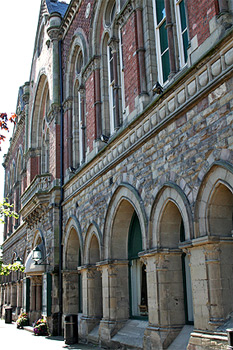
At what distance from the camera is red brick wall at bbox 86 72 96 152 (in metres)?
14.5

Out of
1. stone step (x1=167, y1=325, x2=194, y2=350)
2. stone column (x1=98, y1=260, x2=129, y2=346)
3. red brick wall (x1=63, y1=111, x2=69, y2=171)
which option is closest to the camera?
stone step (x1=167, y1=325, x2=194, y2=350)

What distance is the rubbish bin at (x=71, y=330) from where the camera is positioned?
44.0 ft

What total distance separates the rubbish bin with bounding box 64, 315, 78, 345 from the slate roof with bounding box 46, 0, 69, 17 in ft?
49.3

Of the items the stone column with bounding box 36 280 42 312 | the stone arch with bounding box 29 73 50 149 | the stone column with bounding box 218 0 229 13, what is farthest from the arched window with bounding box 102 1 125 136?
the stone column with bounding box 36 280 42 312

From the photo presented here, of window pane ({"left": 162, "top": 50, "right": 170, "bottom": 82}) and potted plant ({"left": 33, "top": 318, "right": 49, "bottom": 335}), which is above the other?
window pane ({"left": 162, "top": 50, "right": 170, "bottom": 82})

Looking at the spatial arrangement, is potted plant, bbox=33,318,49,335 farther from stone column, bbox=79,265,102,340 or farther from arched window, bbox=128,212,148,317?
arched window, bbox=128,212,148,317

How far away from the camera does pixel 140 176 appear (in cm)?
1040

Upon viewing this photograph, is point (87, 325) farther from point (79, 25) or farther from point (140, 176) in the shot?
point (79, 25)

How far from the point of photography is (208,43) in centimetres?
803

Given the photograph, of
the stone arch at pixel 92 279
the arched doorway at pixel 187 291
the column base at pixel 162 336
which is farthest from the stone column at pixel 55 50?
the column base at pixel 162 336

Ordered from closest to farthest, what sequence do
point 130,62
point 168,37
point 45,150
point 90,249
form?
point 168,37, point 130,62, point 90,249, point 45,150

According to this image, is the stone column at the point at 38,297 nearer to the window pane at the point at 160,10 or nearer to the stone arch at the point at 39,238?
the stone arch at the point at 39,238

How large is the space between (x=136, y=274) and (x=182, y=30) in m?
6.51

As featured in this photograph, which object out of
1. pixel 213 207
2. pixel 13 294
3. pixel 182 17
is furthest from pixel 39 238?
pixel 213 207
